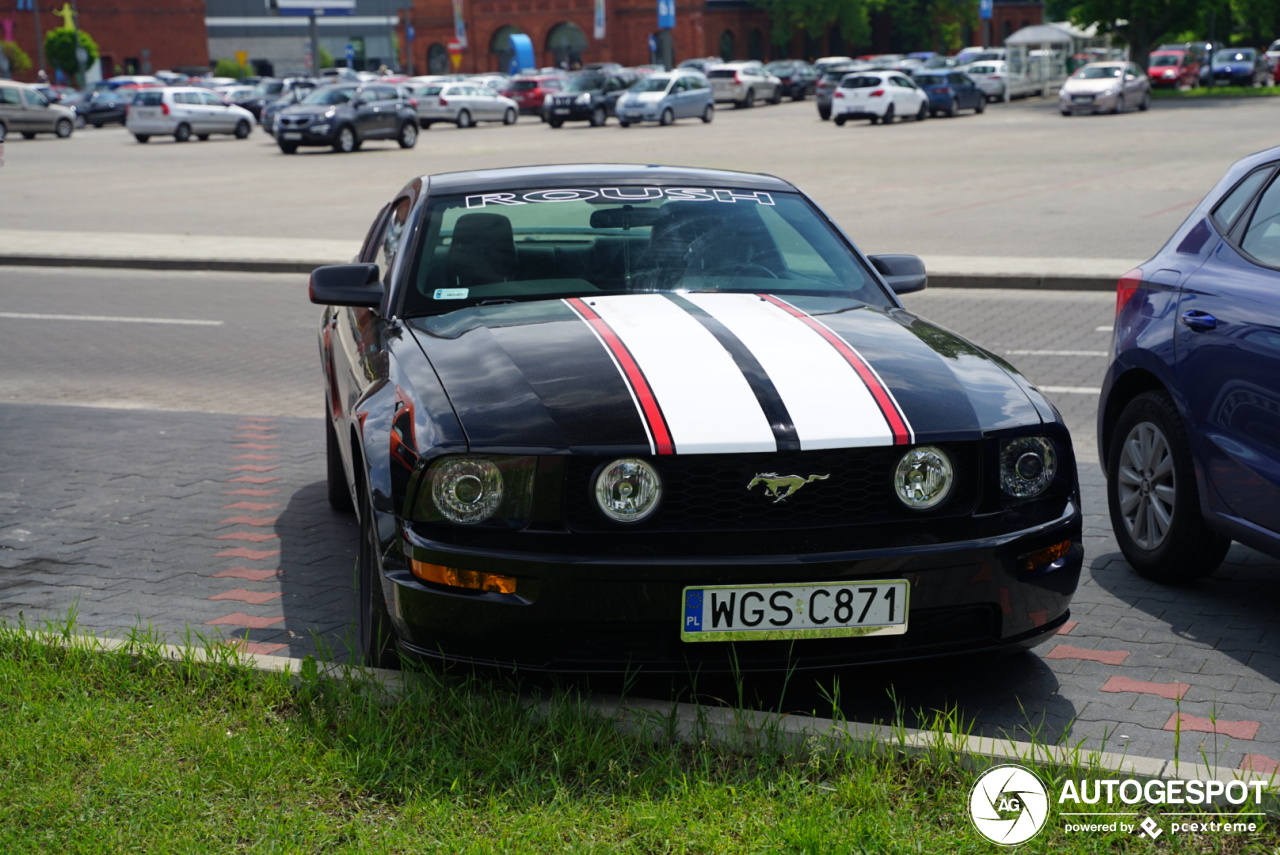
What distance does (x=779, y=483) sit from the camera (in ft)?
11.9

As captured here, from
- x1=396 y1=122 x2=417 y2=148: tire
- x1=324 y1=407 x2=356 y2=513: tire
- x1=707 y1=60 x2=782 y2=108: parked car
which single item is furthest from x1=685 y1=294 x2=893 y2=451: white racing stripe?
x1=707 y1=60 x2=782 y2=108: parked car

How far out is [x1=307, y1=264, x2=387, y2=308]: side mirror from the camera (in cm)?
498

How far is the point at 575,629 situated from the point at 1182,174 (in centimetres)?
2276

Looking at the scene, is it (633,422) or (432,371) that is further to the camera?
(432,371)

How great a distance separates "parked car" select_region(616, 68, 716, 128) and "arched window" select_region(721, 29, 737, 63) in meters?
44.0

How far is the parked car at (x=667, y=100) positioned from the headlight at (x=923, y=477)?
43859mm

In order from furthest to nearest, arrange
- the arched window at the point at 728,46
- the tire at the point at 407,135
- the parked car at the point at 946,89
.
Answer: the arched window at the point at 728,46, the parked car at the point at 946,89, the tire at the point at 407,135

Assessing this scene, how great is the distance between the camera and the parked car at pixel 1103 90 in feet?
145

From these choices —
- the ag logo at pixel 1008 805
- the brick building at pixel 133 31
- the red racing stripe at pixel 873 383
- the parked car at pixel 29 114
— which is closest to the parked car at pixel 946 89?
the parked car at pixel 29 114

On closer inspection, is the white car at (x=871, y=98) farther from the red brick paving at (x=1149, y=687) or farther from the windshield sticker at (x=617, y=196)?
the red brick paving at (x=1149, y=687)

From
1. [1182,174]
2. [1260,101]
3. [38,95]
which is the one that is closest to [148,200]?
[1182,174]

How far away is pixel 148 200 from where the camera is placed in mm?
24062

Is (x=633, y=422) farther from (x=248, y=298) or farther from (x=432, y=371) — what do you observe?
(x=248, y=298)

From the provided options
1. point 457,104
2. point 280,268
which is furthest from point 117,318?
point 457,104
